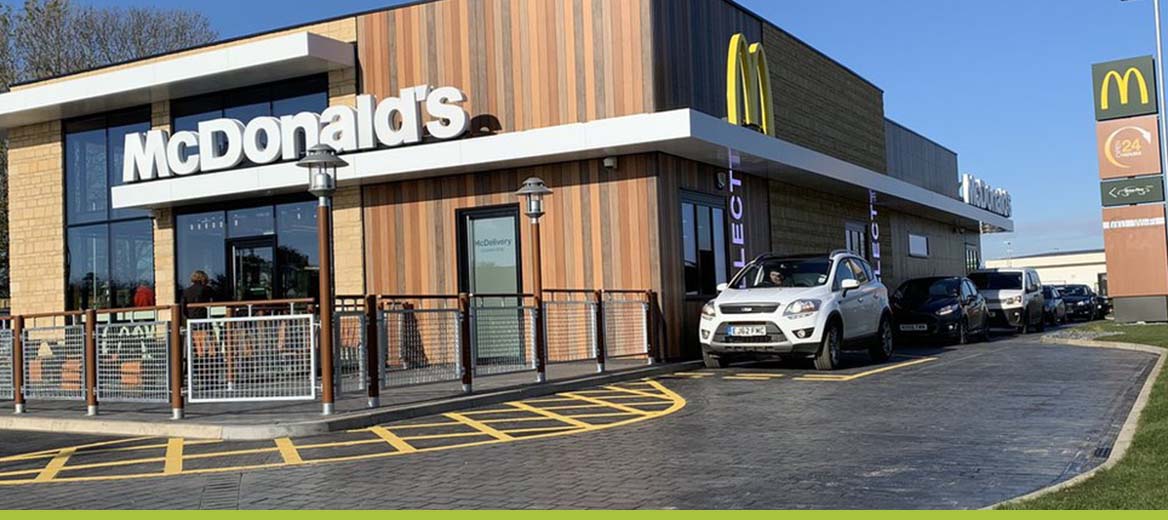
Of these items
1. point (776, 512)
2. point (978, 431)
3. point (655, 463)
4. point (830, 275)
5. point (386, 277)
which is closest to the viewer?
point (776, 512)

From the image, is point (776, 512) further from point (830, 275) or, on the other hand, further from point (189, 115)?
point (189, 115)

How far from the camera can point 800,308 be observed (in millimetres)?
14602

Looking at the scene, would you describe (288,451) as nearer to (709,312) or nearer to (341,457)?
(341,457)

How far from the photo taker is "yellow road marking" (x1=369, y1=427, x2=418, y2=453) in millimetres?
8906

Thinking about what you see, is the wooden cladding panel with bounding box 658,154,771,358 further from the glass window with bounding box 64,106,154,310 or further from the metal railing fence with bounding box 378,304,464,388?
the glass window with bounding box 64,106,154,310

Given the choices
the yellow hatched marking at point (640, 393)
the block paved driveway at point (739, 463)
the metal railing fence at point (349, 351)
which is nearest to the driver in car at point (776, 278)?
the yellow hatched marking at point (640, 393)

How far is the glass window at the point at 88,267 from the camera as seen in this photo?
2183cm

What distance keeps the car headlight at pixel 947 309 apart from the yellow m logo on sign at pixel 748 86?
4.98 metres

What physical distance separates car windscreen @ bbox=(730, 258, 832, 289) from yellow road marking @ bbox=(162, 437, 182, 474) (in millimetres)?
8759

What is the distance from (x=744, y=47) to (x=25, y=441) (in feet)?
46.4

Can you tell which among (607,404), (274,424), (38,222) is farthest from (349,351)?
(38,222)

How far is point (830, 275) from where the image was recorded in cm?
1537

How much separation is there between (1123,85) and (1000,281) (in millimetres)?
6000

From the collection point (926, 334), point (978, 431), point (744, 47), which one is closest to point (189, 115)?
point (744, 47)
